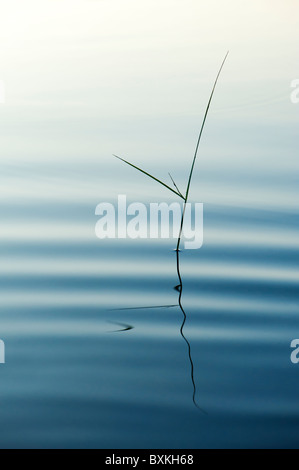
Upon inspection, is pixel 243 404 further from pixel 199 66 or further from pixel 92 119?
pixel 199 66

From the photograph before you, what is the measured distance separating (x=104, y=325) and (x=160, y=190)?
79.0 inches

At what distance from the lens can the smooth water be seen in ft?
8.50

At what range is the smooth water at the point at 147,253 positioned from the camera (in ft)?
8.50
